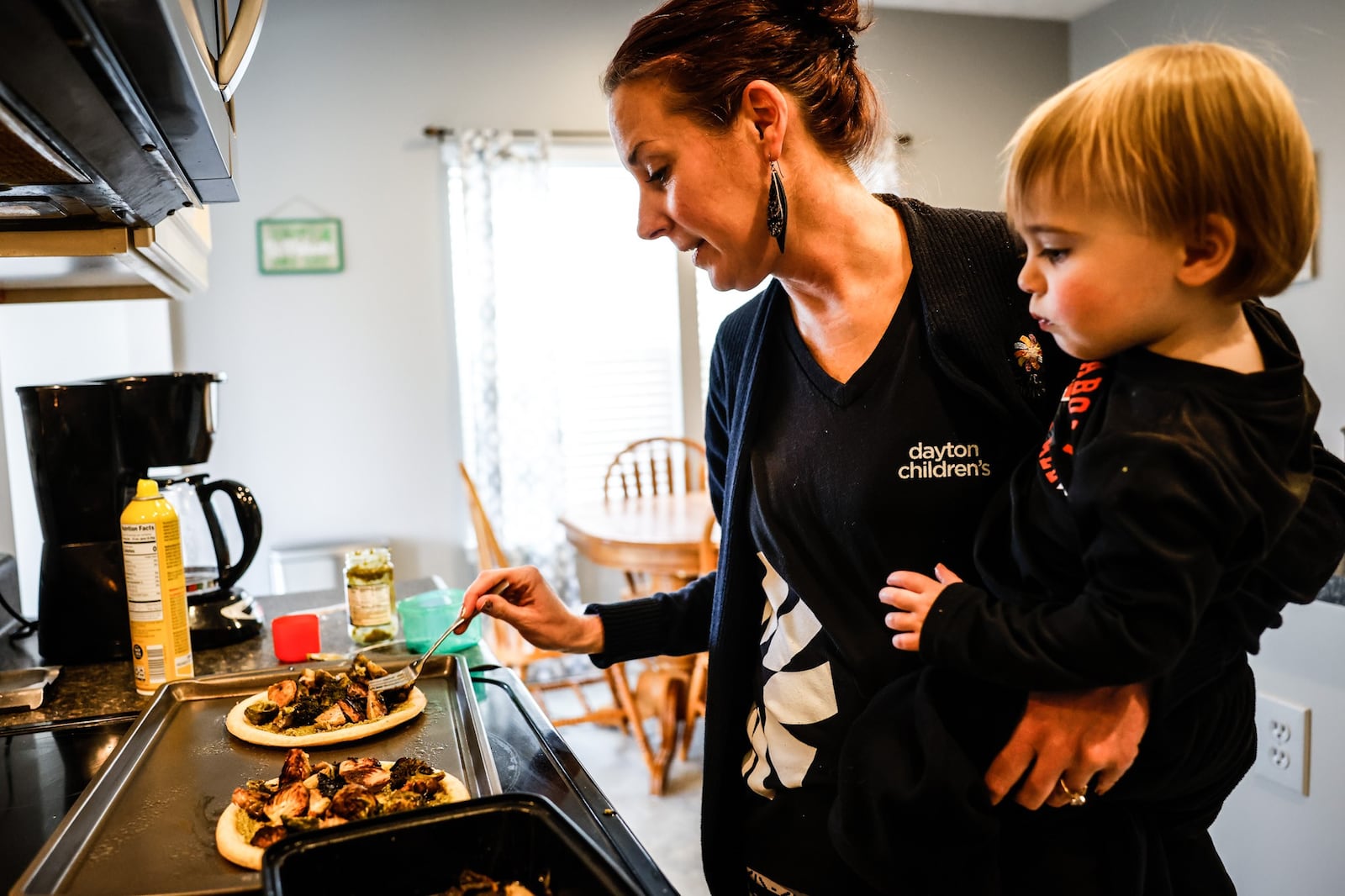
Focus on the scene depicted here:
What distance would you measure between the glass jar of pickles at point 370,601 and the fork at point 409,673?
277 millimetres

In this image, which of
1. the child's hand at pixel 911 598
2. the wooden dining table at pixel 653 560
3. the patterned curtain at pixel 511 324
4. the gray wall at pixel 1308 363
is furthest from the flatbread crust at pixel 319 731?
the patterned curtain at pixel 511 324

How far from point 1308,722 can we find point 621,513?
2.33m

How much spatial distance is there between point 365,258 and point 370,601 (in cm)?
284

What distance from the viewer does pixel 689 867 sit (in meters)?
2.68

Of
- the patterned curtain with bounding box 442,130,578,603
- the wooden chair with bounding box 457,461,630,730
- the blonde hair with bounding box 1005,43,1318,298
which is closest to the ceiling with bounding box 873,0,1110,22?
the patterned curtain with bounding box 442,130,578,603

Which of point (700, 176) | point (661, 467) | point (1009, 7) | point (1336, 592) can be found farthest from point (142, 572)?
point (1009, 7)

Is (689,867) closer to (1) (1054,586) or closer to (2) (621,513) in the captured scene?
(2) (621,513)

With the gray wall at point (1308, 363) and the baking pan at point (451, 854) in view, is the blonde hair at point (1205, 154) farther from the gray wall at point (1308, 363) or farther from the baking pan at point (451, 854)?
the baking pan at point (451, 854)

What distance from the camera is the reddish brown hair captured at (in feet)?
3.32

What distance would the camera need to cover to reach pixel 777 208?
103 centimetres

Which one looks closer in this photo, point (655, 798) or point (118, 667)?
point (118, 667)

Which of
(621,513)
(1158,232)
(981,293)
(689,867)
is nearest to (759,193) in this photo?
(981,293)

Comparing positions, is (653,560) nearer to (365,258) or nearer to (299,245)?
(365,258)

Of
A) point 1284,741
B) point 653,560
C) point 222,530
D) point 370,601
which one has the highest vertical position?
point 222,530
